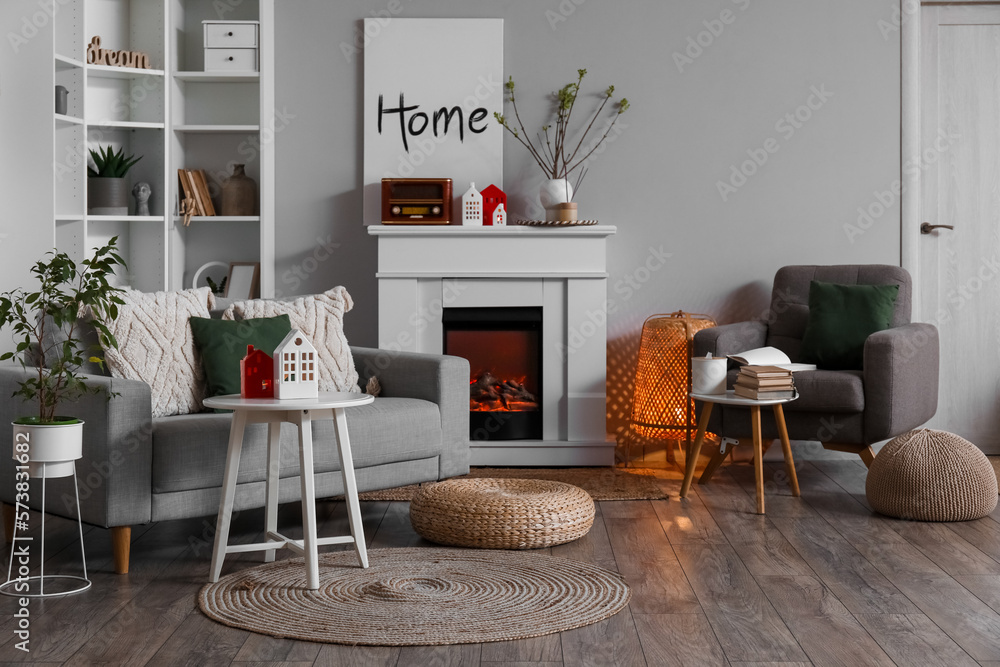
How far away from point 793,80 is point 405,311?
6.98 feet

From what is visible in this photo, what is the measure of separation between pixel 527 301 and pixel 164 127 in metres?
1.79

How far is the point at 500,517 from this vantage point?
121 inches

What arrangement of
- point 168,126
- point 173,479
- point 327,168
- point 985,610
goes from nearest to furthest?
point 985,610 < point 173,479 < point 168,126 < point 327,168

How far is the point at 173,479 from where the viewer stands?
2816mm

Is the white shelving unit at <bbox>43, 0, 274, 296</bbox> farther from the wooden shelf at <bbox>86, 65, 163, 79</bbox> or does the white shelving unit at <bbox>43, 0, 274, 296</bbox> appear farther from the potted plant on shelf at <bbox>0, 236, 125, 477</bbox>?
the potted plant on shelf at <bbox>0, 236, 125, 477</bbox>

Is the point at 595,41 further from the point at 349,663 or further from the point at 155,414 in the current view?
the point at 349,663

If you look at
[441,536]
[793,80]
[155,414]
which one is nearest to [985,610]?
[441,536]

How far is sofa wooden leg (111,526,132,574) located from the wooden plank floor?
5cm

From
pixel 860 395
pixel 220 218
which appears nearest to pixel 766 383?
pixel 860 395

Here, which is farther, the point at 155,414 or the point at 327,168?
the point at 327,168

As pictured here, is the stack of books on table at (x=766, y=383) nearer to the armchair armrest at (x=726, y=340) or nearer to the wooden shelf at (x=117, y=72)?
the armchair armrest at (x=726, y=340)

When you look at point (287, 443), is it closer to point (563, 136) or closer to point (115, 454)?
point (115, 454)

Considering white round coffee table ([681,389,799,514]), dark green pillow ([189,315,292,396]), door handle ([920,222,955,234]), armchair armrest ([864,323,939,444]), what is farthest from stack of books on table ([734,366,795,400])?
dark green pillow ([189,315,292,396])

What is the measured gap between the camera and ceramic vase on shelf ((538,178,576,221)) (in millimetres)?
4465
